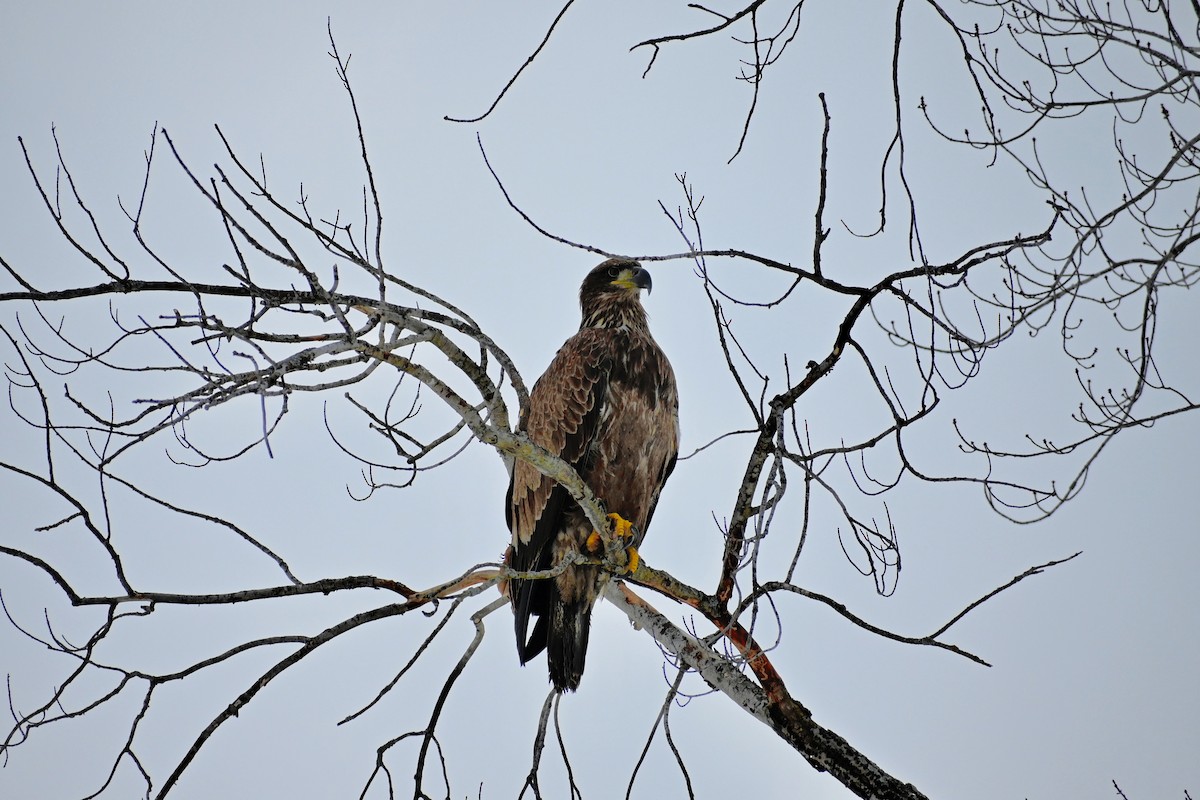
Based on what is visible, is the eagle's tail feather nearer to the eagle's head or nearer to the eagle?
the eagle

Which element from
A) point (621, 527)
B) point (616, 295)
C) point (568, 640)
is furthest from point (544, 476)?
point (616, 295)

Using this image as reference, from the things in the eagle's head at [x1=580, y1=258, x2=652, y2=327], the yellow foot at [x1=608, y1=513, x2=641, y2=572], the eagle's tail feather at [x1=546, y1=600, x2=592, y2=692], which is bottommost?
the eagle's tail feather at [x1=546, y1=600, x2=592, y2=692]

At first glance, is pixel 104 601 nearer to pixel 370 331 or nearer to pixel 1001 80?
pixel 370 331

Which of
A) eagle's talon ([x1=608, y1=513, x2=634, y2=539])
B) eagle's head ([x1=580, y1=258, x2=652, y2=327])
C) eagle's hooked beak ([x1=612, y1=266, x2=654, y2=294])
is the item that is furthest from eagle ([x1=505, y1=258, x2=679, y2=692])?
eagle's hooked beak ([x1=612, y1=266, x2=654, y2=294])

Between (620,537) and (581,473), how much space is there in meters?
0.53

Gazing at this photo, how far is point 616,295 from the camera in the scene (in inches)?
237

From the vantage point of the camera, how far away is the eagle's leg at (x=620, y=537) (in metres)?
4.82

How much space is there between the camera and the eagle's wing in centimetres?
521

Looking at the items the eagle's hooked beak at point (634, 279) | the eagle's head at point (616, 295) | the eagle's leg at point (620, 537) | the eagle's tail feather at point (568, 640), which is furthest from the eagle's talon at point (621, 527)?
the eagle's hooked beak at point (634, 279)

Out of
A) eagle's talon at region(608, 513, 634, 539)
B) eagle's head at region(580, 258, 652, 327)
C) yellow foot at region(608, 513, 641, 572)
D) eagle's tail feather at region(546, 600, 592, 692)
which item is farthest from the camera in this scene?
eagle's head at region(580, 258, 652, 327)

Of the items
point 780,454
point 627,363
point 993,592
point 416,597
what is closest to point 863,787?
point 993,592

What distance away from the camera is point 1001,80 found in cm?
403

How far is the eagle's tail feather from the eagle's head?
167 centimetres

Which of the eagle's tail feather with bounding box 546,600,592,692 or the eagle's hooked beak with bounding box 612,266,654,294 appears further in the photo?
the eagle's hooked beak with bounding box 612,266,654,294
